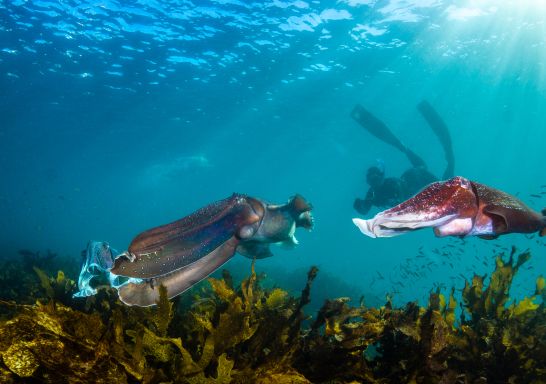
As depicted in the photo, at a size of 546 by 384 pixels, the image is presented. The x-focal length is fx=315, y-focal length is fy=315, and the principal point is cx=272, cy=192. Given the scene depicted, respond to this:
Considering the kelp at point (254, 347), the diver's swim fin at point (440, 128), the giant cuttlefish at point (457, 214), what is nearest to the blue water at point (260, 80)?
the diver's swim fin at point (440, 128)

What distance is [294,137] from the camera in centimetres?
4191

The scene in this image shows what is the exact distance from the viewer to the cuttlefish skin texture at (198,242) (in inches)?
86.8

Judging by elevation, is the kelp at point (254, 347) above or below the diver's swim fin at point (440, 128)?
below

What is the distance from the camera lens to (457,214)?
1891 millimetres

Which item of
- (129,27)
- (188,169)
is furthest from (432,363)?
(188,169)

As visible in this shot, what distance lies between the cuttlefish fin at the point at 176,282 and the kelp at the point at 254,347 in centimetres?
15

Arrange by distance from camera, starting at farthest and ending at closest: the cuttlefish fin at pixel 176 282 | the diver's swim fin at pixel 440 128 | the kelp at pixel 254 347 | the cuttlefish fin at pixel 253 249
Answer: the diver's swim fin at pixel 440 128 < the cuttlefish fin at pixel 253 249 < the cuttlefish fin at pixel 176 282 < the kelp at pixel 254 347

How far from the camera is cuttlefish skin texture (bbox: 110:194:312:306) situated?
2205 mm

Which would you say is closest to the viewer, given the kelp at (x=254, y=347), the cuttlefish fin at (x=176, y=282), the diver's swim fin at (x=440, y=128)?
the kelp at (x=254, y=347)

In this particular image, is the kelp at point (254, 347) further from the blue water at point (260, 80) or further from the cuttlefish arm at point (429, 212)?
the blue water at point (260, 80)

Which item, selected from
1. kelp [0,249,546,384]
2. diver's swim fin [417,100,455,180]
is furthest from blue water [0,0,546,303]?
kelp [0,249,546,384]

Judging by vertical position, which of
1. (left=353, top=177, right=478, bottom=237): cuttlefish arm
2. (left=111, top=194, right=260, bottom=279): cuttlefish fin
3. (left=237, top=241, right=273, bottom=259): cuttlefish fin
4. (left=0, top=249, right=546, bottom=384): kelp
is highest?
(left=353, top=177, right=478, bottom=237): cuttlefish arm

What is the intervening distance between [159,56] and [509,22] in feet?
79.8

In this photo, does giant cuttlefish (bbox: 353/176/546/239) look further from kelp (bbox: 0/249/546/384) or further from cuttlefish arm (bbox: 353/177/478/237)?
kelp (bbox: 0/249/546/384)
